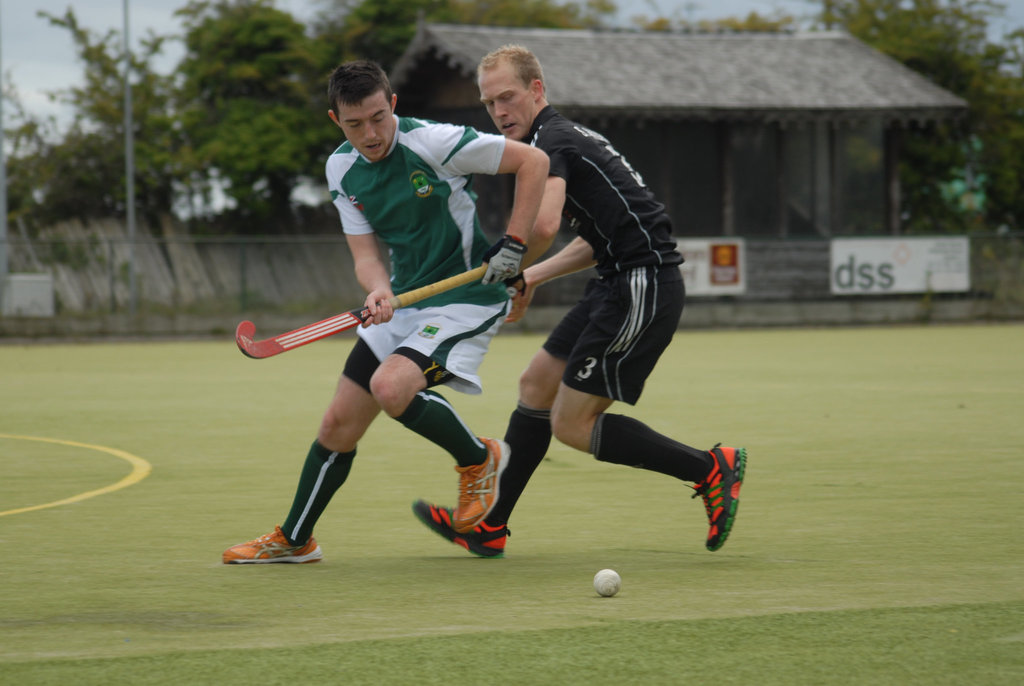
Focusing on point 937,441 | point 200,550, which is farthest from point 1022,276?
point 200,550

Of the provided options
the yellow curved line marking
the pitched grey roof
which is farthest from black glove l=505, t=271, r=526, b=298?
the pitched grey roof

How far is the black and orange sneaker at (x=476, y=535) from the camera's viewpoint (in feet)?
18.2

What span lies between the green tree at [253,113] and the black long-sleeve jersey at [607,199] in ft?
86.0

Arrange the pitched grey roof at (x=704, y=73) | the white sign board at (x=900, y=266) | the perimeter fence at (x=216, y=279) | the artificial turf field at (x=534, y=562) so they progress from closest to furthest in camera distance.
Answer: the artificial turf field at (x=534, y=562) → the perimeter fence at (x=216, y=279) → the white sign board at (x=900, y=266) → the pitched grey roof at (x=704, y=73)

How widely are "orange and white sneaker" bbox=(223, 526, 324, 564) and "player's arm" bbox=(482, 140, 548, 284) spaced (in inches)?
49.3

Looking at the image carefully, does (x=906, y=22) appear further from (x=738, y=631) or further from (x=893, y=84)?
(x=738, y=631)

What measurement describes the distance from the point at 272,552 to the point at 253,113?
2767cm

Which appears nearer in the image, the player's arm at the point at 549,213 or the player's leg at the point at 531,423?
the player's arm at the point at 549,213

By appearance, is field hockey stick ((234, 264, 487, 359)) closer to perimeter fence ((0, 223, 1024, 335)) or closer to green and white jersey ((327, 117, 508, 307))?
green and white jersey ((327, 117, 508, 307))

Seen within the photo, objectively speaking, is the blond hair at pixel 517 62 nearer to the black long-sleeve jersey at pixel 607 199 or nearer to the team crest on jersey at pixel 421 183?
the black long-sleeve jersey at pixel 607 199

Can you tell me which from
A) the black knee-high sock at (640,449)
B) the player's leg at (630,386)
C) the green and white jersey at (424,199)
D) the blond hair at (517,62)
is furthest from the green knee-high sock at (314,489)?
the blond hair at (517,62)

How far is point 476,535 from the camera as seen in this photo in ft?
18.3

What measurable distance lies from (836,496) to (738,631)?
115 inches

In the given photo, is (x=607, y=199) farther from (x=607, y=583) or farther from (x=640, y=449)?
(x=607, y=583)
